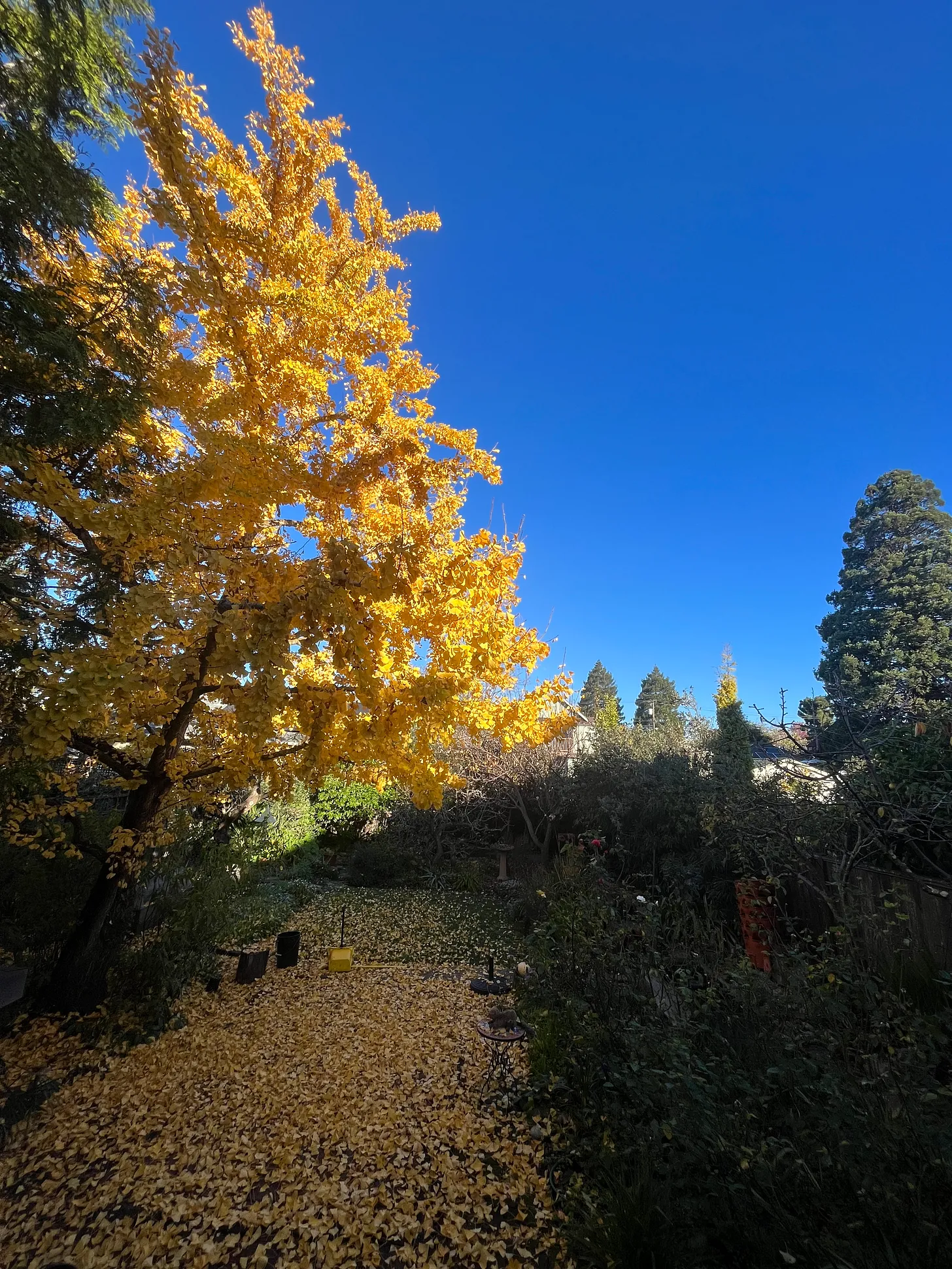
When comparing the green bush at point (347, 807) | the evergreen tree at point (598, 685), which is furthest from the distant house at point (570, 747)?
the evergreen tree at point (598, 685)

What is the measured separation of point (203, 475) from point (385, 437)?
2449 millimetres

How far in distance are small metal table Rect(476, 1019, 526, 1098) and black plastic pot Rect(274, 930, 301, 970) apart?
9.56ft

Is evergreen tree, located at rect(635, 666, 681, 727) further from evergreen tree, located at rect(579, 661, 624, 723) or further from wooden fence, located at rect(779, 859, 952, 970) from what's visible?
wooden fence, located at rect(779, 859, 952, 970)

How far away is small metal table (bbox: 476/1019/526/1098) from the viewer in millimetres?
3938

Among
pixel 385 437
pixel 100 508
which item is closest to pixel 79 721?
pixel 100 508

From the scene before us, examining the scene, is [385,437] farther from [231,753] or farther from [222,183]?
[231,753]

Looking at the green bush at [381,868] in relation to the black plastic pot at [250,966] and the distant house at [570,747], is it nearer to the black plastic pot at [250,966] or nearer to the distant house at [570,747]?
the distant house at [570,747]

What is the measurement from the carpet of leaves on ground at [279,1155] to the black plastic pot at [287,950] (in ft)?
4.10

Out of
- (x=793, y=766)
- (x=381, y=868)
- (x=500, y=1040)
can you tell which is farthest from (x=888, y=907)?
(x=381, y=868)

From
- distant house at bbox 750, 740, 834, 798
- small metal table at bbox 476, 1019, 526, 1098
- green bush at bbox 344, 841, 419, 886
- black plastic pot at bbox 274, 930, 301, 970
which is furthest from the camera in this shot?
green bush at bbox 344, 841, 419, 886

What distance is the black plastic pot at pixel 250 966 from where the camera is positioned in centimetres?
584

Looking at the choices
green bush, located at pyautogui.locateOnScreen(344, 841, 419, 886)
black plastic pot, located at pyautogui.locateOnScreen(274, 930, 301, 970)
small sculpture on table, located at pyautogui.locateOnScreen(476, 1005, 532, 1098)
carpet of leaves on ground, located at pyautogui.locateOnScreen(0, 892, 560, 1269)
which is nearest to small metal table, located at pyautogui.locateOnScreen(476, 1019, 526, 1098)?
small sculpture on table, located at pyautogui.locateOnScreen(476, 1005, 532, 1098)

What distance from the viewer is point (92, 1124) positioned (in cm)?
349

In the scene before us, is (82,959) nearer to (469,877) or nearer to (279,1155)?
(279,1155)
